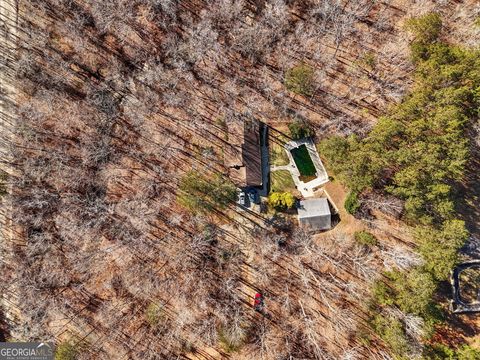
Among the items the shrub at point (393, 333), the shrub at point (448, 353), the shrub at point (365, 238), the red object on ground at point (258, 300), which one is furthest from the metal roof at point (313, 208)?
the shrub at point (448, 353)

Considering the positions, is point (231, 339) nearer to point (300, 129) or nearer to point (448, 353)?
point (448, 353)

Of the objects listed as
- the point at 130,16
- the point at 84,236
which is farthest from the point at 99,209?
the point at 130,16

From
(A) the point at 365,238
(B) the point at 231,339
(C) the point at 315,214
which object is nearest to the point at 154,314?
(B) the point at 231,339

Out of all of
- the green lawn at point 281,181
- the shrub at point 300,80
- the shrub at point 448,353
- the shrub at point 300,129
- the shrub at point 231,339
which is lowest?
the shrub at point 231,339

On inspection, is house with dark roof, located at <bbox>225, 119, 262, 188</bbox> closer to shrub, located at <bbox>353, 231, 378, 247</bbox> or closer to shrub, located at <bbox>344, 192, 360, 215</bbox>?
shrub, located at <bbox>344, 192, 360, 215</bbox>

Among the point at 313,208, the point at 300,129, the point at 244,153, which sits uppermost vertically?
the point at 300,129

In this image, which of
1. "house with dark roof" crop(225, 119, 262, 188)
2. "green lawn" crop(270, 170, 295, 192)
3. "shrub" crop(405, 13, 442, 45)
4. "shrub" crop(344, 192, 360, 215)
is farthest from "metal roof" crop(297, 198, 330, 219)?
"shrub" crop(405, 13, 442, 45)

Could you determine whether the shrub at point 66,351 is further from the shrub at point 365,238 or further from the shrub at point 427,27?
the shrub at point 427,27
